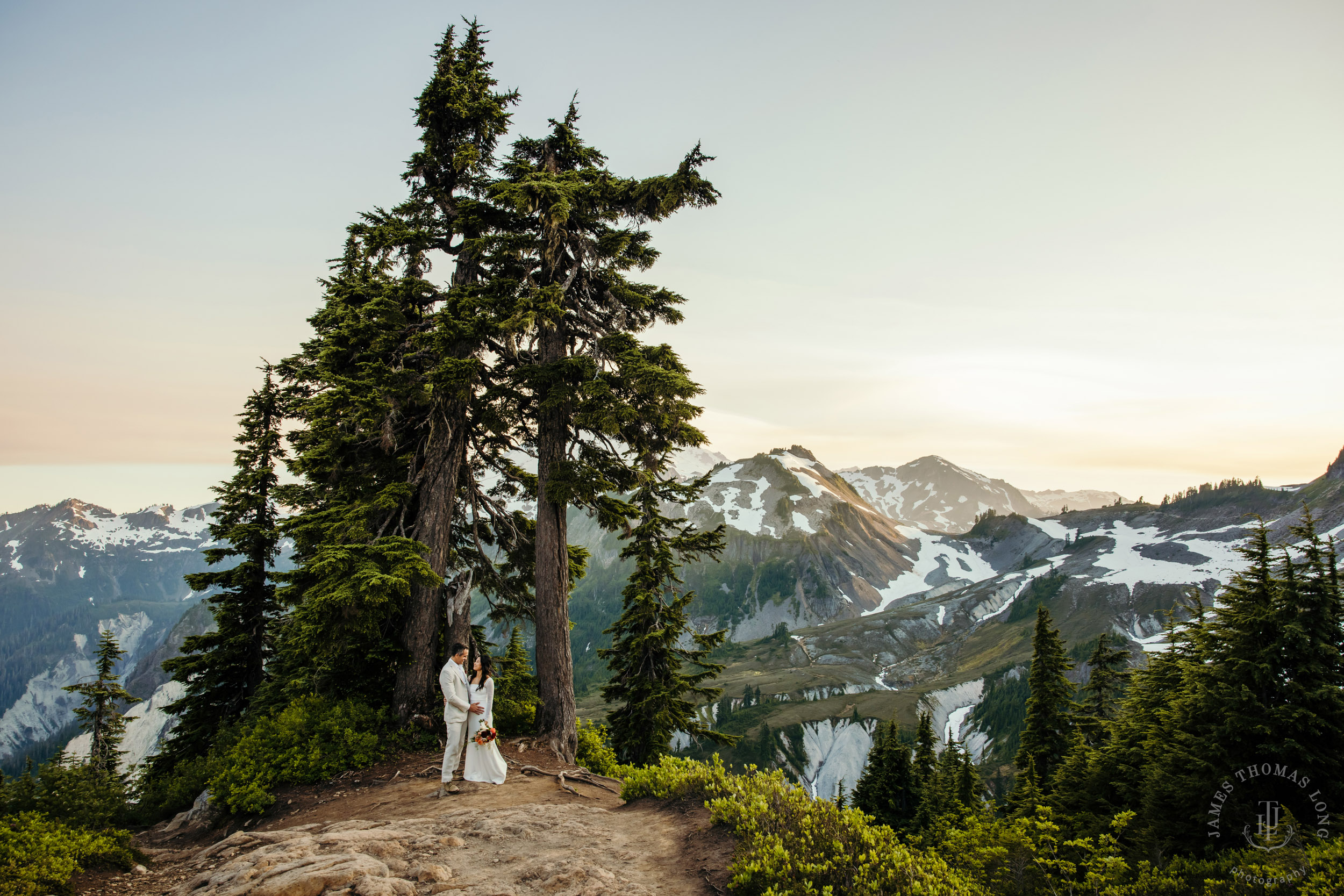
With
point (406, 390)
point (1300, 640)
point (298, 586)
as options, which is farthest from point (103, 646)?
point (1300, 640)

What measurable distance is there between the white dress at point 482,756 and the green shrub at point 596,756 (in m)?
3.03

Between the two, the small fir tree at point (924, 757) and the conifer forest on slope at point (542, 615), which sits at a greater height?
the conifer forest on slope at point (542, 615)

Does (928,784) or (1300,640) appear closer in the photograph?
(1300,640)

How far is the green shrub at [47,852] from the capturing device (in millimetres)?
6707

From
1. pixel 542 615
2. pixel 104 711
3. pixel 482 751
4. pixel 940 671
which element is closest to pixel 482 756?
pixel 482 751

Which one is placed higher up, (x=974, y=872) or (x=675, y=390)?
(x=675, y=390)

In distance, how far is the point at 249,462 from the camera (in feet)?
74.3

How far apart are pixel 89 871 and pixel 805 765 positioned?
132 metres

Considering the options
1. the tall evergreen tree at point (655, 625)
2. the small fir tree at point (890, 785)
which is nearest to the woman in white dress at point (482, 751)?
the tall evergreen tree at point (655, 625)

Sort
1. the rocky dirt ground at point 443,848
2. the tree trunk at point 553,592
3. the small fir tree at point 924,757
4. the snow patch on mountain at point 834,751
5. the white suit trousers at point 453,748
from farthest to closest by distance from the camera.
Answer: the snow patch on mountain at point 834,751, the small fir tree at point 924,757, the tree trunk at point 553,592, the white suit trousers at point 453,748, the rocky dirt ground at point 443,848

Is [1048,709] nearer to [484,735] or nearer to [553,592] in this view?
[553,592]

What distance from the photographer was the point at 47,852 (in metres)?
7.37

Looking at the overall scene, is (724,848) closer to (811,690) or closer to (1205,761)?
(1205,761)

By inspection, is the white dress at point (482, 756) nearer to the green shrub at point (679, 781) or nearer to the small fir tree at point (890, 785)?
the green shrub at point (679, 781)
